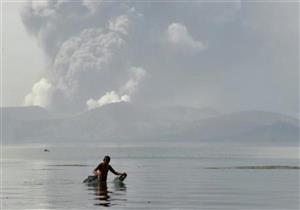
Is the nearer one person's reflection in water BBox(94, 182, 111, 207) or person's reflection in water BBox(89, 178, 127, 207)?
person's reflection in water BBox(94, 182, 111, 207)

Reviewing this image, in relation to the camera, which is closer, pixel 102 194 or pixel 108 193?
pixel 102 194

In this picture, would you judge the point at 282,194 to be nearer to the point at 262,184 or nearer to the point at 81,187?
the point at 262,184

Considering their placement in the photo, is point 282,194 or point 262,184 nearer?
point 282,194

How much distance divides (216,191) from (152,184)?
9.45 metres

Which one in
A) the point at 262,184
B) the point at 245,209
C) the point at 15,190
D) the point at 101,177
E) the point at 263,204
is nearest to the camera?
the point at 245,209

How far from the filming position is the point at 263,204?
4056 cm

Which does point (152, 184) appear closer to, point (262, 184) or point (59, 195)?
point (262, 184)

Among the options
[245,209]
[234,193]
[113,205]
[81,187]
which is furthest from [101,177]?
[245,209]

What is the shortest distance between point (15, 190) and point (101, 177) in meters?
6.62

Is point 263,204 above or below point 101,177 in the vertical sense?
below

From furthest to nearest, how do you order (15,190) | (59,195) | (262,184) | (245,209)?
(262,184)
(15,190)
(59,195)
(245,209)

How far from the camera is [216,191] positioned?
166 feet

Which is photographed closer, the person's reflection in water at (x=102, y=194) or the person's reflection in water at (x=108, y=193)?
the person's reflection in water at (x=102, y=194)

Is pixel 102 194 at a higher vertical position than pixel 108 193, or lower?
lower
